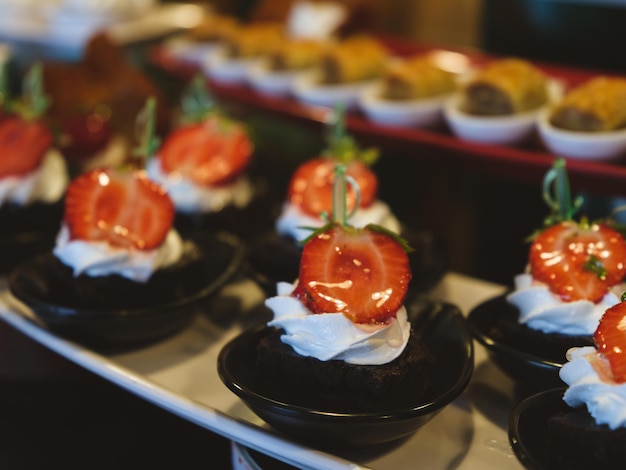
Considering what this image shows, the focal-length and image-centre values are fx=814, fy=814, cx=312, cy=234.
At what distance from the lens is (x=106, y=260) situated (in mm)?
1705

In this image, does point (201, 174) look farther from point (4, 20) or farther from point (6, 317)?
point (4, 20)

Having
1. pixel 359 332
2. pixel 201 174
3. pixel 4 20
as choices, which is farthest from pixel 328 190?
pixel 4 20

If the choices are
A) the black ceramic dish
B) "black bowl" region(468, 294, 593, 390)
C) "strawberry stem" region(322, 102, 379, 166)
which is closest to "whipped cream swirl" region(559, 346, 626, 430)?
"black bowl" region(468, 294, 593, 390)

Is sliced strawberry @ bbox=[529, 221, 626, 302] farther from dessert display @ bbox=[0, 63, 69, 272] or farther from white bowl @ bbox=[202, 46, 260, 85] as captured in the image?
Result: white bowl @ bbox=[202, 46, 260, 85]

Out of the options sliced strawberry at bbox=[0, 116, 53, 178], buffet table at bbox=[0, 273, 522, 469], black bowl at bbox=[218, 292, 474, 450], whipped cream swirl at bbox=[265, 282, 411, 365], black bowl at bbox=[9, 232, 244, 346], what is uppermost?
sliced strawberry at bbox=[0, 116, 53, 178]

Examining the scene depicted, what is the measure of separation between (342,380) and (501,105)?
3.17 feet

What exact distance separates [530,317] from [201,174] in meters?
1.00

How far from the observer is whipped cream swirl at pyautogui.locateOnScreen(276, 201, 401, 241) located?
1837 millimetres

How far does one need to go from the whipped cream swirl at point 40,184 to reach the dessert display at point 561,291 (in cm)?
119

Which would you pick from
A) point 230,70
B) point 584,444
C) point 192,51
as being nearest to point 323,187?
point 584,444

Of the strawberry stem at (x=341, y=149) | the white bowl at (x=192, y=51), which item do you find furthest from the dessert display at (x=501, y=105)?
the white bowl at (x=192, y=51)

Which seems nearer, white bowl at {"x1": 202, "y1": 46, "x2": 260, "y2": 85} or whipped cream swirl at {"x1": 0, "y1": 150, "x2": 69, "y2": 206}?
whipped cream swirl at {"x1": 0, "y1": 150, "x2": 69, "y2": 206}

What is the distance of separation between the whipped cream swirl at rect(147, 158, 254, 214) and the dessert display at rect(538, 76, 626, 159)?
0.81 meters

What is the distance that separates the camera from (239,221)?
2.19 m
